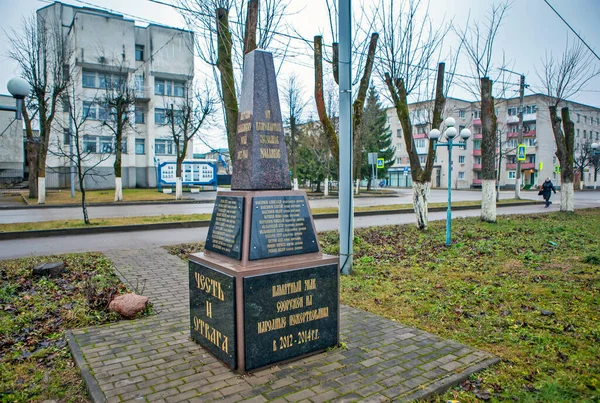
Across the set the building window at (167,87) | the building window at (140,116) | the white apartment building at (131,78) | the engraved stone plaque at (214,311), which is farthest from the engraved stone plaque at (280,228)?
the building window at (167,87)

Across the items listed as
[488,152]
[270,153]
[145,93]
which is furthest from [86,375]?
[145,93]

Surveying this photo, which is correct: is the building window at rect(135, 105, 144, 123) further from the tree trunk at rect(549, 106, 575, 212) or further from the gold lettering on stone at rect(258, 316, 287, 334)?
the gold lettering on stone at rect(258, 316, 287, 334)

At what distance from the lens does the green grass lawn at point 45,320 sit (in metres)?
3.60

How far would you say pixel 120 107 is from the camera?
78.0ft

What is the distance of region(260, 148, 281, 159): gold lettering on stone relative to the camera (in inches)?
173

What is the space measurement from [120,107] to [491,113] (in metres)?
18.9

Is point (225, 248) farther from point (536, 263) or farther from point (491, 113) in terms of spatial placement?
point (491, 113)

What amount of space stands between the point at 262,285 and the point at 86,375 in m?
1.66

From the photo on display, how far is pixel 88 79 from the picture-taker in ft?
127

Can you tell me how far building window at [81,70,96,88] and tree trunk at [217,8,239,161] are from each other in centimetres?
3327

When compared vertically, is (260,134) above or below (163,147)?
below

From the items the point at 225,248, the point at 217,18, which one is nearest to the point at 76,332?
the point at 225,248

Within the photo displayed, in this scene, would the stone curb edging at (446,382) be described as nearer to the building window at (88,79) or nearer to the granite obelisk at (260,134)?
the granite obelisk at (260,134)

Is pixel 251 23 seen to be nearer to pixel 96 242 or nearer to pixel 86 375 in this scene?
pixel 96 242
